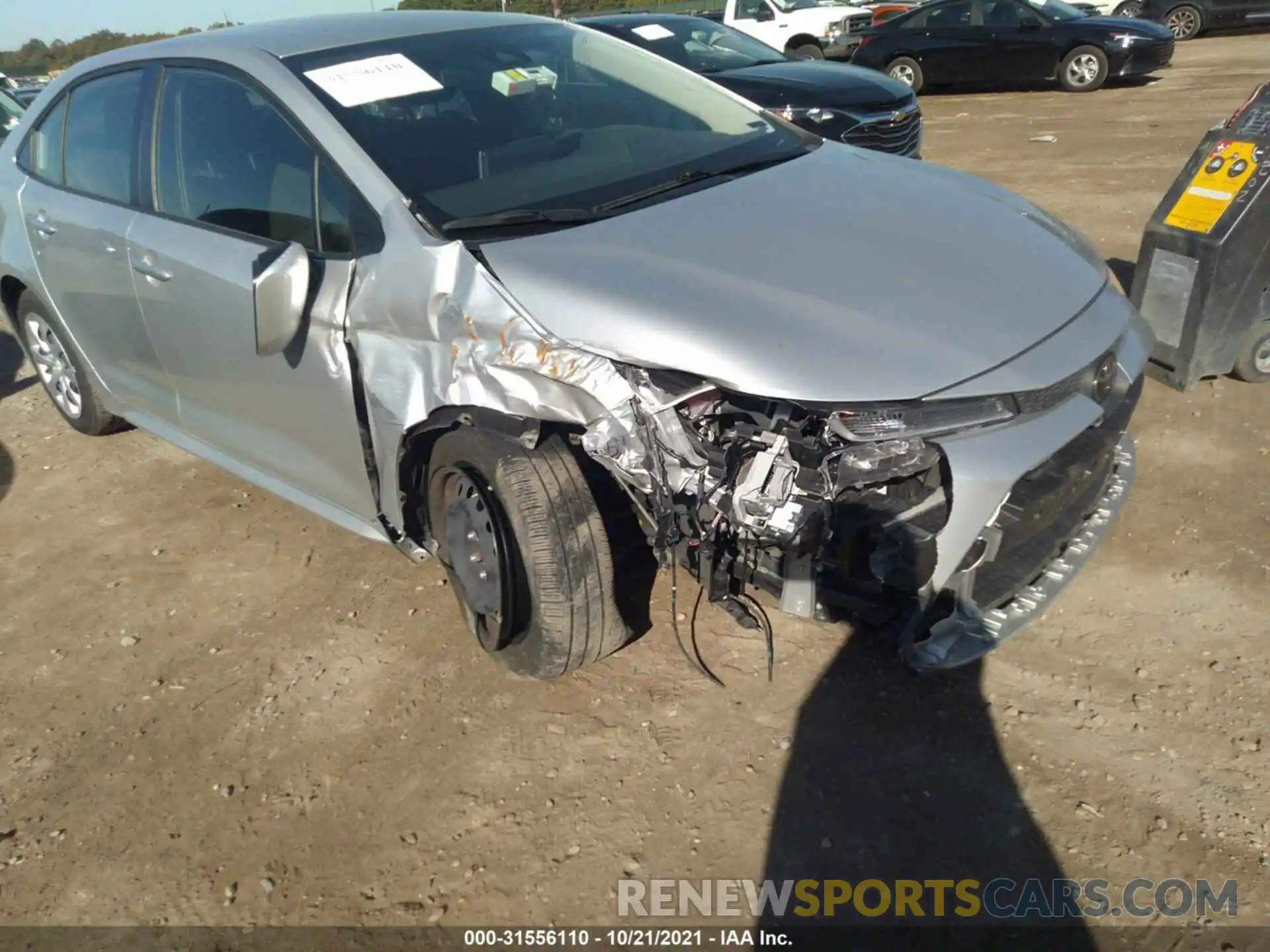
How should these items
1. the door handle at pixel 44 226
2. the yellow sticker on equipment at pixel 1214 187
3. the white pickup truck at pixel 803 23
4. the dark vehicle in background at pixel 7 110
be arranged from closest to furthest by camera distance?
the yellow sticker on equipment at pixel 1214 187 → the door handle at pixel 44 226 → the dark vehicle in background at pixel 7 110 → the white pickup truck at pixel 803 23

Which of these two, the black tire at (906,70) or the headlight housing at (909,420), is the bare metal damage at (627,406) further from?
the black tire at (906,70)

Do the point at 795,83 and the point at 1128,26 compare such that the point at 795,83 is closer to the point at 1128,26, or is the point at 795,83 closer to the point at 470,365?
the point at 470,365

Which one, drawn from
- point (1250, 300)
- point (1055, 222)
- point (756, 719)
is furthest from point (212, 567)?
point (1250, 300)

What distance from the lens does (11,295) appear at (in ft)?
15.6

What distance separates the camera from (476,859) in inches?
95.2

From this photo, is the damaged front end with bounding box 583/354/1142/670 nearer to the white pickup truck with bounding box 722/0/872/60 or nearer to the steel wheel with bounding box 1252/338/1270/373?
the steel wheel with bounding box 1252/338/1270/373

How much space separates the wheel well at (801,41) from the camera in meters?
15.0

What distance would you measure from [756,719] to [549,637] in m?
0.63

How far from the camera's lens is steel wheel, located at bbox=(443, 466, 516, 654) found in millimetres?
2699

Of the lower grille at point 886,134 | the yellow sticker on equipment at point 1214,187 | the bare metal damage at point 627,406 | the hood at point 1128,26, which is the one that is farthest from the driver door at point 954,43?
the bare metal damage at point 627,406

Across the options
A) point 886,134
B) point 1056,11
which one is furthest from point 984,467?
point 1056,11

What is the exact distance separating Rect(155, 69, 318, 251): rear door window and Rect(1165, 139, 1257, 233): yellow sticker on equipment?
347 cm

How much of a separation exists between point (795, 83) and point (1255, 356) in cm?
455

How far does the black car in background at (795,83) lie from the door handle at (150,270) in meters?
4.30
